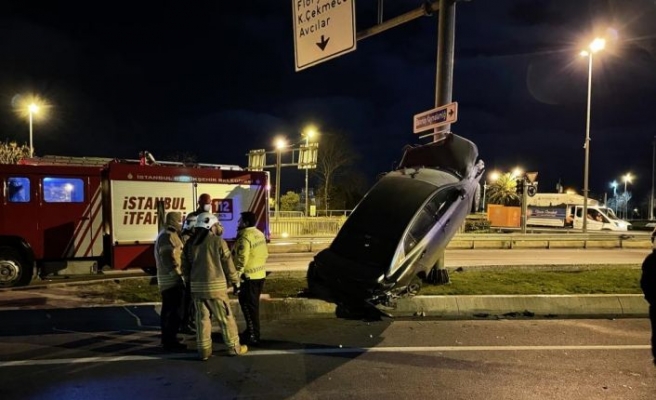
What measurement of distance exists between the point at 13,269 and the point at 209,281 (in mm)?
6913

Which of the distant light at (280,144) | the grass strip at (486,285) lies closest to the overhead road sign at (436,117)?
the grass strip at (486,285)

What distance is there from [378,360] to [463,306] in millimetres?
3195

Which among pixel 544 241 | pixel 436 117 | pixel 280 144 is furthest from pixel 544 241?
pixel 280 144

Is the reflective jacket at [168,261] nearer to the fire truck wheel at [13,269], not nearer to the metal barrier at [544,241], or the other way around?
the fire truck wheel at [13,269]

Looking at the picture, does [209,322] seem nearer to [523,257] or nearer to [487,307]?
[487,307]

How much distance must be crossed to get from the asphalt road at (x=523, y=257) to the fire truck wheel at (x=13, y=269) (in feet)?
19.4

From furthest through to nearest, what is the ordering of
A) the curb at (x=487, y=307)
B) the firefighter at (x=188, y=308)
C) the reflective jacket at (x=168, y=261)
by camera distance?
the curb at (x=487, y=307) < the firefighter at (x=188, y=308) < the reflective jacket at (x=168, y=261)

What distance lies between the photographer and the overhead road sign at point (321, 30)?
8289 mm

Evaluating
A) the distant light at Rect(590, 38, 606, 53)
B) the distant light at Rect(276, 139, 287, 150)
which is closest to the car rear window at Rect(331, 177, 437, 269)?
the distant light at Rect(590, 38, 606, 53)

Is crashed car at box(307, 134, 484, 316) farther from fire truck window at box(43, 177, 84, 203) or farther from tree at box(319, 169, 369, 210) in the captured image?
tree at box(319, 169, 369, 210)

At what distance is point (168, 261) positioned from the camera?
6.18 metres

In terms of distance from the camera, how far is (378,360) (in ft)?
18.6

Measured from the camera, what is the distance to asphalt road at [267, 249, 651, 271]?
15273mm

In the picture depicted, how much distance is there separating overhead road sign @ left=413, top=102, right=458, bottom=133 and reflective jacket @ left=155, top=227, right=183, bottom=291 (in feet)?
17.2
